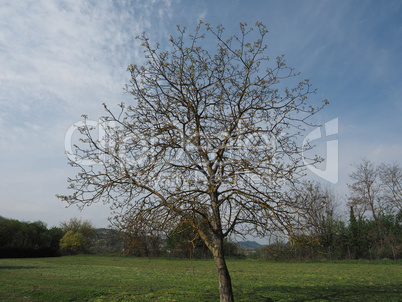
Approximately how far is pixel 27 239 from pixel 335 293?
4061 cm

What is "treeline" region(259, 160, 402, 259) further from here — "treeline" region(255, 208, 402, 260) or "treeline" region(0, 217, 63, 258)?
"treeline" region(0, 217, 63, 258)

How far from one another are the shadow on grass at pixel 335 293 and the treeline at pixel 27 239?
1458 inches

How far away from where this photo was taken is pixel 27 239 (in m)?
39.1

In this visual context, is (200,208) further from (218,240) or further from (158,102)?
(158,102)

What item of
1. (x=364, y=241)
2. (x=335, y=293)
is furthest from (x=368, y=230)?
(x=335, y=293)

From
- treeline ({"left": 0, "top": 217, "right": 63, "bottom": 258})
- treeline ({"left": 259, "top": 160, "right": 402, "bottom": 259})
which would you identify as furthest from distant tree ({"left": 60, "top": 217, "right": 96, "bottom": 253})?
treeline ({"left": 259, "top": 160, "right": 402, "bottom": 259})

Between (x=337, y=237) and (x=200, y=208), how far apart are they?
27.5 m

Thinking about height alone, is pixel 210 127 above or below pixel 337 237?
above

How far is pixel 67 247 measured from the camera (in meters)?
42.9

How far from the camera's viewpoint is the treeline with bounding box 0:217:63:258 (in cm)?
3659

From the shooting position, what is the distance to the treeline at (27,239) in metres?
36.6

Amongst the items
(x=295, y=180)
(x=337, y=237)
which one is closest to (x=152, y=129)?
(x=295, y=180)

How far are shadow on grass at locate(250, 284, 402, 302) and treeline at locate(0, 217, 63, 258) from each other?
121ft

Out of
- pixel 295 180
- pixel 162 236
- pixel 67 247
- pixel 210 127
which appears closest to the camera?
pixel 295 180
